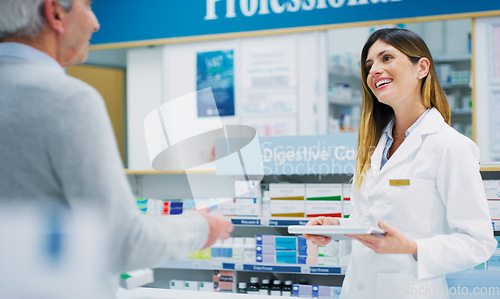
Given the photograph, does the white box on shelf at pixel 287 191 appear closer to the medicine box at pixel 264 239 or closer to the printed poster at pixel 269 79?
the medicine box at pixel 264 239

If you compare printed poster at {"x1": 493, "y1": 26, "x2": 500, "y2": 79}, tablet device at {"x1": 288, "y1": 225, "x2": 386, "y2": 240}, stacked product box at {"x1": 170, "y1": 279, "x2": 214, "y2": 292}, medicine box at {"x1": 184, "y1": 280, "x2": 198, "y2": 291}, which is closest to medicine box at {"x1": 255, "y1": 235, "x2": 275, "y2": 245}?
stacked product box at {"x1": 170, "y1": 279, "x2": 214, "y2": 292}

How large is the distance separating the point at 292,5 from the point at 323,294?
2.93 m

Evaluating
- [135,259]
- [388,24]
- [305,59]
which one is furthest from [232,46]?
[135,259]

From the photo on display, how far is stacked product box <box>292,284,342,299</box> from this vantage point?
3.81m

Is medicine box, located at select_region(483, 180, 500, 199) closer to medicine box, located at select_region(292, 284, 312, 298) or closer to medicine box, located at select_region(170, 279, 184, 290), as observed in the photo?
medicine box, located at select_region(292, 284, 312, 298)

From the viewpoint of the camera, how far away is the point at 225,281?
4.12 meters

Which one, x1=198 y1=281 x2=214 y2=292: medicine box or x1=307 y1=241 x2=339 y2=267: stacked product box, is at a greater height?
x1=307 y1=241 x2=339 y2=267: stacked product box

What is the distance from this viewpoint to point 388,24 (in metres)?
5.04

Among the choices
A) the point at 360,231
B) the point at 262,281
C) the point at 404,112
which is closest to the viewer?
the point at 360,231

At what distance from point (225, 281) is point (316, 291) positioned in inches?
28.8

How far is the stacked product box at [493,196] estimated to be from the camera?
3.20 metres

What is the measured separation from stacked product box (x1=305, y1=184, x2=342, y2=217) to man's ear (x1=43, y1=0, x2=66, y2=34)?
2.94m

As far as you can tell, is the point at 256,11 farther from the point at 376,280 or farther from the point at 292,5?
the point at 376,280

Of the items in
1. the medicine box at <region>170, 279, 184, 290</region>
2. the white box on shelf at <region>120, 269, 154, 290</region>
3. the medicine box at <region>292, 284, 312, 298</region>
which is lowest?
the medicine box at <region>170, 279, 184, 290</region>
